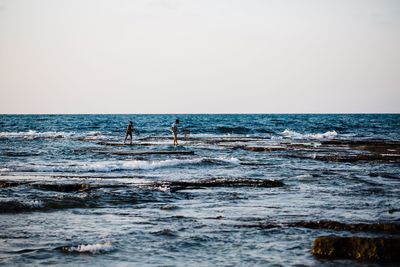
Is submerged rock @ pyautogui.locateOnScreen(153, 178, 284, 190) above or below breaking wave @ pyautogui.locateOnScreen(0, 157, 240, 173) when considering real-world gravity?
above

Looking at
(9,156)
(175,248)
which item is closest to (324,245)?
(175,248)

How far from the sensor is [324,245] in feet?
23.4

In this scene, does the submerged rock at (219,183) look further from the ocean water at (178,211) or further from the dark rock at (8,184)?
the dark rock at (8,184)

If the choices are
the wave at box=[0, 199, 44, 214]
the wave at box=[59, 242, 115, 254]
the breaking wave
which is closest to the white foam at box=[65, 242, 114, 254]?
the wave at box=[59, 242, 115, 254]

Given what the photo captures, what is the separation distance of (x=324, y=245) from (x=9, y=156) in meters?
21.1

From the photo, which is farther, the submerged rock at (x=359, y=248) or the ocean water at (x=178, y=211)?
the ocean water at (x=178, y=211)

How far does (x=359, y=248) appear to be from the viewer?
7039mm

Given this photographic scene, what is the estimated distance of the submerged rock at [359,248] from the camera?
6875mm

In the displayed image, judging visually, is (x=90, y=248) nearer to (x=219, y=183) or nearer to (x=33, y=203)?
(x=33, y=203)

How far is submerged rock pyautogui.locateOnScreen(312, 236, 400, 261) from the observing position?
6.88 meters

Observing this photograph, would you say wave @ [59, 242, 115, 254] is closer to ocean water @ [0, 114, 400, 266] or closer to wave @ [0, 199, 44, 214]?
ocean water @ [0, 114, 400, 266]

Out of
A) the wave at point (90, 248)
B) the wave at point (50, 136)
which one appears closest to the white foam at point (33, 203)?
the wave at point (90, 248)

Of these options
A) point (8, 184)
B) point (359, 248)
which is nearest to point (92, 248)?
point (359, 248)

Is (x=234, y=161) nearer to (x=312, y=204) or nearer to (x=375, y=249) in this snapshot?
(x=312, y=204)
